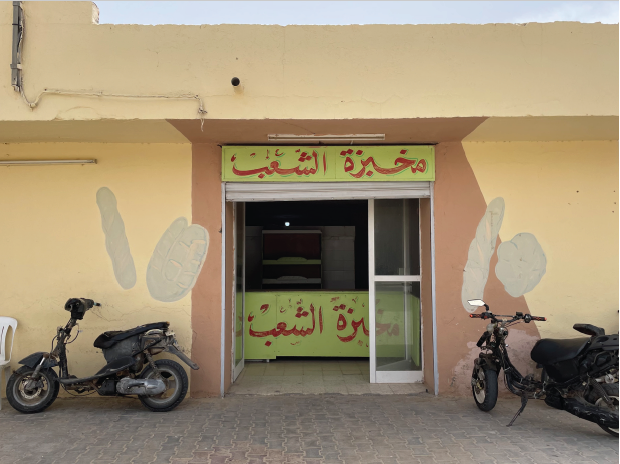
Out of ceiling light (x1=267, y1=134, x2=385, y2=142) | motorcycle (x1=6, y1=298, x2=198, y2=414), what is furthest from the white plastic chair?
ceiling light (x1=267, y1=134, x2=385, y2=142)

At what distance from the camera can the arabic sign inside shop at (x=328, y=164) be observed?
19.0ft

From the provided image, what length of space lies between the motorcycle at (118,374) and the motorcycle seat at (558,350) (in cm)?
345

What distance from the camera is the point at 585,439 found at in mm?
4484

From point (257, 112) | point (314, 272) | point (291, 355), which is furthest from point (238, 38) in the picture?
A: point (314, 272)

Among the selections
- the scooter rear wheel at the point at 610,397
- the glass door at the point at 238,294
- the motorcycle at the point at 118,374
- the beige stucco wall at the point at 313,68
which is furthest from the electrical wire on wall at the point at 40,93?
the scooter rear wheel at the point at 610,397

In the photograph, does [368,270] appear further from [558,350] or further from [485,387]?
[558,350]

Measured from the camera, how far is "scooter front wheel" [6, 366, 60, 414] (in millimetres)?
5230

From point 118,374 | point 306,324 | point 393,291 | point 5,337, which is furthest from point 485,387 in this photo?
point 5,337

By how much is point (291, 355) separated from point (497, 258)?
3548mm

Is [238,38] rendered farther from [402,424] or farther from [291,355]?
[291,355]

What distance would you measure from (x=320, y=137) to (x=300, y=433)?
3.07m

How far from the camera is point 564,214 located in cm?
579

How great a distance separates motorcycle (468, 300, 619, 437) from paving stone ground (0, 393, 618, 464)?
0.97 feet

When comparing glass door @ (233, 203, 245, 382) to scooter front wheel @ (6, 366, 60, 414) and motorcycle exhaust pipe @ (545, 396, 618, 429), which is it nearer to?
scooter front wheel @ (6, 366, 60, 414)
